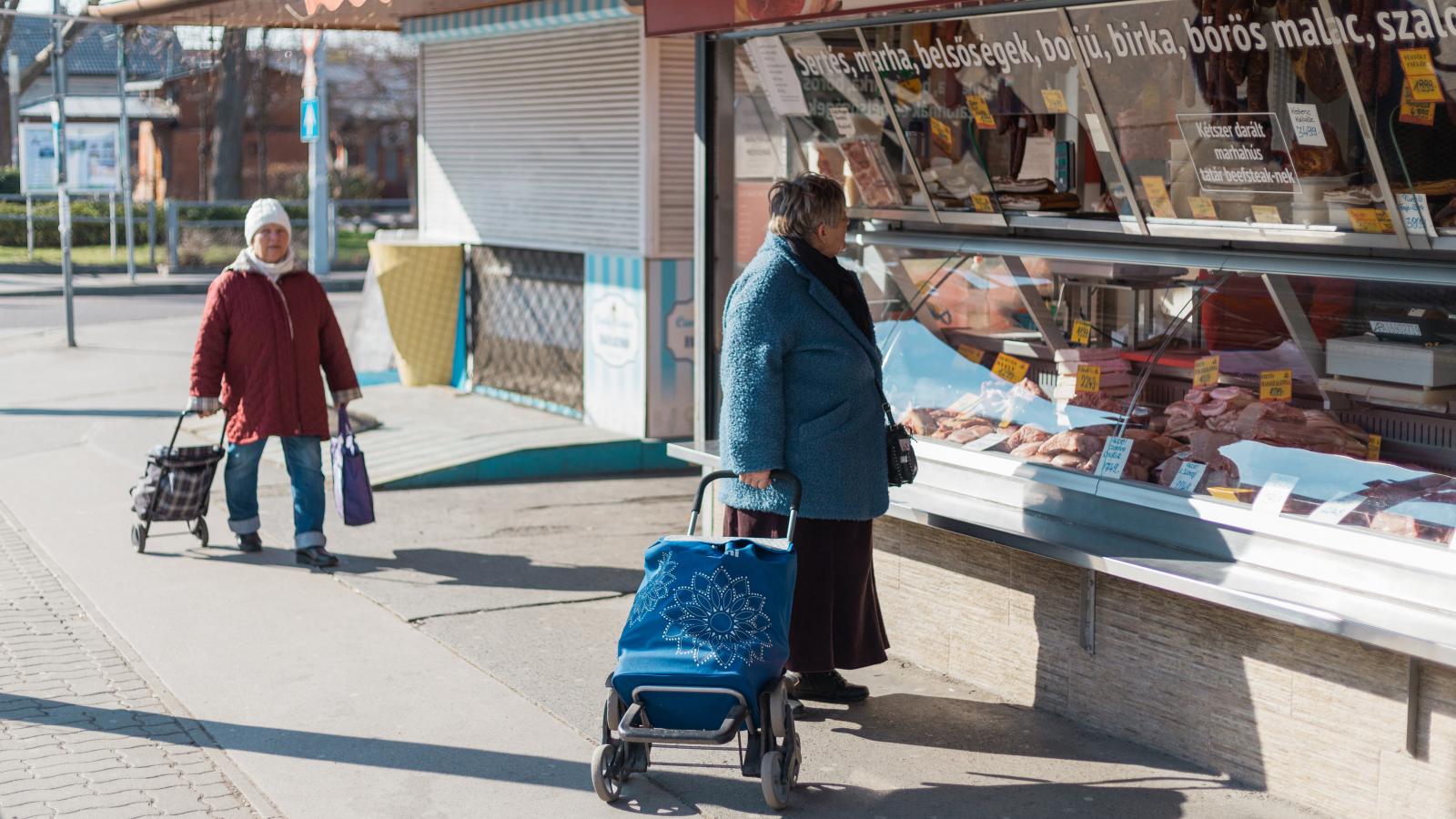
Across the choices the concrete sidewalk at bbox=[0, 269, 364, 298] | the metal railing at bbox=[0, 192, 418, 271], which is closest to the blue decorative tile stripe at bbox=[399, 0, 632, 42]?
the concrete sidewalk at bbox=[0, 269, 364, 298]

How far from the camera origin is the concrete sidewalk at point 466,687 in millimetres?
4691

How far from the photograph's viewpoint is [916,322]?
257 inches

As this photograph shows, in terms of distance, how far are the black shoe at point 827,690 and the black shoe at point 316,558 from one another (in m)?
2.97

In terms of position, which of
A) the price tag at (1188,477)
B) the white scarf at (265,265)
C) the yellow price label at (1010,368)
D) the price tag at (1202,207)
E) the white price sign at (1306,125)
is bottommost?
the price tag at (1188,477)

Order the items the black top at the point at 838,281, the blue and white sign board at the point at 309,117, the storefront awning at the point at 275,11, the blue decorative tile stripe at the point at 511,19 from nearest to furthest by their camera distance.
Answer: the black top at the point at 838,281 → the storefront awning at the point at 275,11 → the blue decorative tile stripe at the point at 511,19 → the blue and white sign board at the point at 309,117

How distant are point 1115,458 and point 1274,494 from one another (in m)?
0.67

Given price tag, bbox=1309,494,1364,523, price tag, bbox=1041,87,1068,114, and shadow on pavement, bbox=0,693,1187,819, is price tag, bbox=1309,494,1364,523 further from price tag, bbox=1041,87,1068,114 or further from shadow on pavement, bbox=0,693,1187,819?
price tag, bbox=1041,87,1068,114

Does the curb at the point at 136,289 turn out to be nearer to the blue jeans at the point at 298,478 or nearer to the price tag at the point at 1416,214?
the blue jeans at the point at 298,478

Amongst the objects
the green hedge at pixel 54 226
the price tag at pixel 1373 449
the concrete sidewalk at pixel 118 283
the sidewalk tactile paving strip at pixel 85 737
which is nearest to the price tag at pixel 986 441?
the price tag at pixel 1373 449

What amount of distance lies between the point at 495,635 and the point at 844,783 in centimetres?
213

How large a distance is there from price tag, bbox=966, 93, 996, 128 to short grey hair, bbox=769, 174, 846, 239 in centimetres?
132

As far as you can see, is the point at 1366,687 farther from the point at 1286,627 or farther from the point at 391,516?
the point at 391,516

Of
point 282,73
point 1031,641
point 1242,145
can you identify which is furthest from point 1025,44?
point 282,73

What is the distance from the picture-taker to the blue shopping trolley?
14.4 feet
